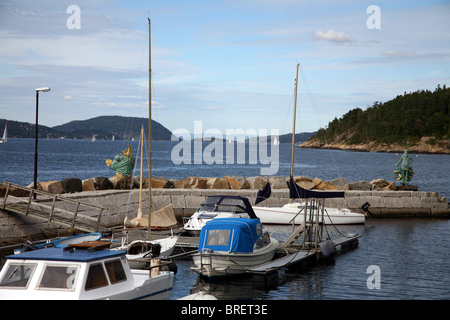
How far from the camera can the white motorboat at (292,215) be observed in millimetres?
33969

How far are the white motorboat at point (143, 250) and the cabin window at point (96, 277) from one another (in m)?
4.02

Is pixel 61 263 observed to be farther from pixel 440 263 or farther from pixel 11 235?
pixel 440 263

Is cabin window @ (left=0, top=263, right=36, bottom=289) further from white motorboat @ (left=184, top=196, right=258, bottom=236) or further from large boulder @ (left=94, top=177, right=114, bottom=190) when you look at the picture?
large boulder @ (left=94, top=177, right=114, bottom=190)

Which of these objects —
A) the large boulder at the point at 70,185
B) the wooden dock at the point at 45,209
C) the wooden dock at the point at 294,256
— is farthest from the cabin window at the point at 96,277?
the large boulder at the point at 70,185

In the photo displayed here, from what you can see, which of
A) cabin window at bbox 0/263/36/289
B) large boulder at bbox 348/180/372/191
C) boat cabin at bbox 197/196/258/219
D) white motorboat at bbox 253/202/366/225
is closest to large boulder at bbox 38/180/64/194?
boat cabin at bbox 197/196/258/219

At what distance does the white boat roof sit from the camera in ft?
42.0

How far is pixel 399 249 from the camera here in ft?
88.6

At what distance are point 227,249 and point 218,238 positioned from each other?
0.58 meters

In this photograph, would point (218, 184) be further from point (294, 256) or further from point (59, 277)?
point (59, 277)

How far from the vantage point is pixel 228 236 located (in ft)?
66.4

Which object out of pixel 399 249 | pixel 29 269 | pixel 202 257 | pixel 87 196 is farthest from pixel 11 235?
pixel 399 249

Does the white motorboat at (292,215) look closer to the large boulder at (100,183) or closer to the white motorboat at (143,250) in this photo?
the large boulder at (100,183)

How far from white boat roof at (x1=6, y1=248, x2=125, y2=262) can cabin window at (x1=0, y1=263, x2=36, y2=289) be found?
21 centimetres
